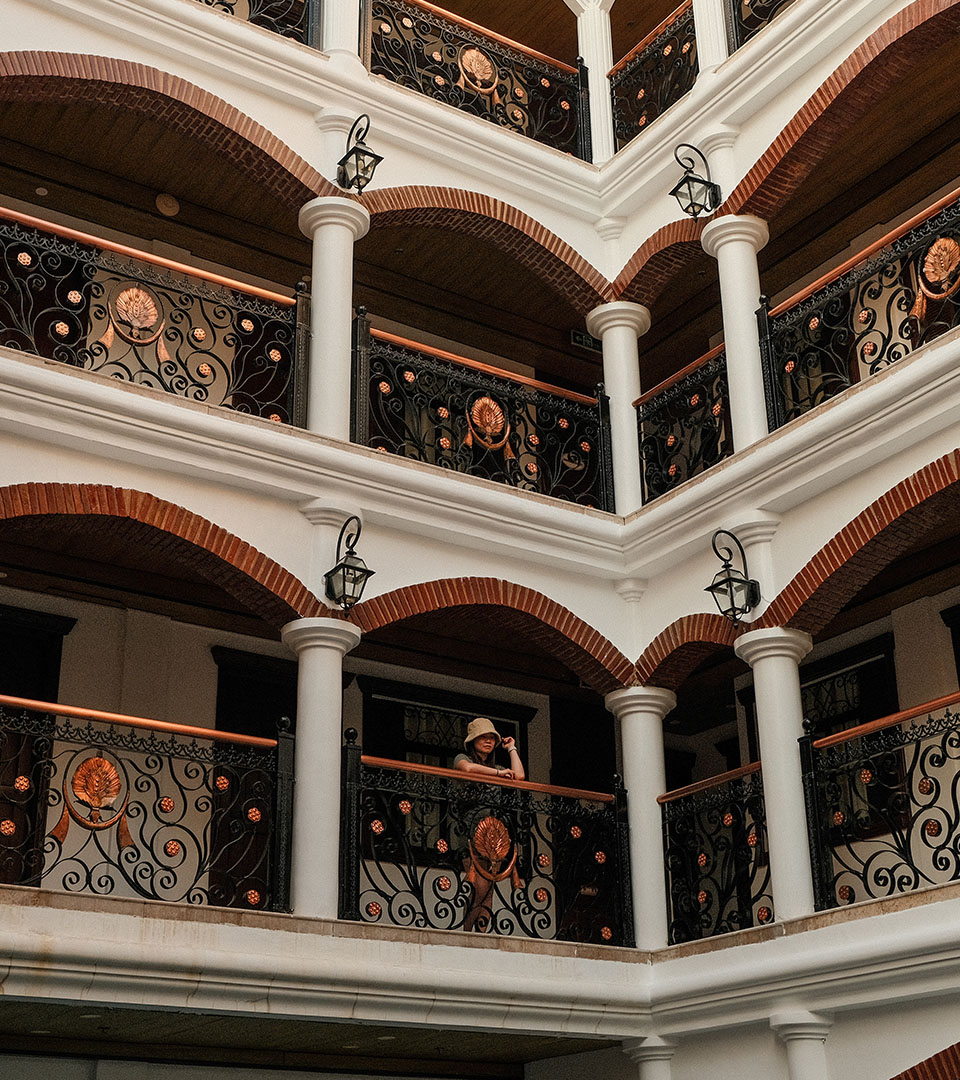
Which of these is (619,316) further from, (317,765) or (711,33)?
(317,765)

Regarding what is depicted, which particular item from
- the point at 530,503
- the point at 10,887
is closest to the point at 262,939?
the point at 10,887

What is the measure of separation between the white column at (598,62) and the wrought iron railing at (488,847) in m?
6.30

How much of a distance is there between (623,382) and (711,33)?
3.15 metres

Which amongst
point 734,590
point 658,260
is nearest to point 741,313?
point 658,260

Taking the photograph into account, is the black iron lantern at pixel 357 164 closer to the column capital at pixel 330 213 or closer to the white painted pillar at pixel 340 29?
the column capital at pixel 330 213

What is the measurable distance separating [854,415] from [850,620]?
4.02m

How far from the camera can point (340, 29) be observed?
12195mm

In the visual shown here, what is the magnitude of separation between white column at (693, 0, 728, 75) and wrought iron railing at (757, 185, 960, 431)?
2366mm

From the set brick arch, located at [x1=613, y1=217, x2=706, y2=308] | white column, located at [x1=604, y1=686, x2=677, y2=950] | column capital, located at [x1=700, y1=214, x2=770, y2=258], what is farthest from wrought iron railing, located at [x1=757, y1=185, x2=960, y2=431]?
white column, located at [x1=604, y1=686, x2=677, y2=950]

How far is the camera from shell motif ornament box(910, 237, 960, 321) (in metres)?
9.63

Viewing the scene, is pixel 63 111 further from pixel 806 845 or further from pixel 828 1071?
pixel 828 1071

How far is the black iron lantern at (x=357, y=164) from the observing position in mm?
11375

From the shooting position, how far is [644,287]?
41.9ft

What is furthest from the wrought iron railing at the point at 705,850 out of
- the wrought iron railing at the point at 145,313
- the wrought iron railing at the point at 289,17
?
the wrought iron railing at the point at 289,17
